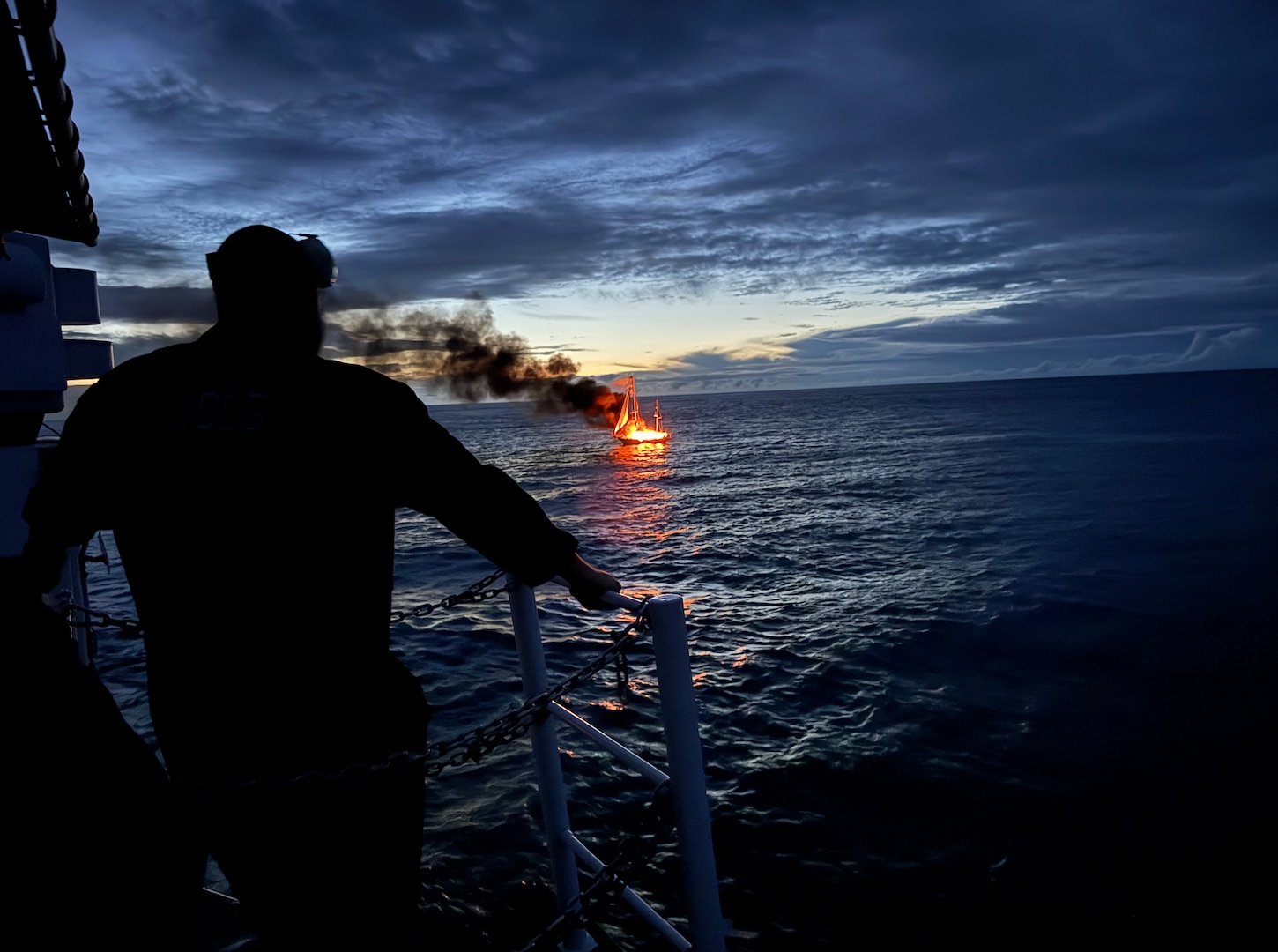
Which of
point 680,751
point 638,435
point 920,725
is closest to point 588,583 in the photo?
point 680,751

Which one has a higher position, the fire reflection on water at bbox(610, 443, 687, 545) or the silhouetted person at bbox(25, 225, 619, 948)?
the silhouetted person at bbox(25, 225, 619, 948)

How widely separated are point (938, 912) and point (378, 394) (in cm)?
643

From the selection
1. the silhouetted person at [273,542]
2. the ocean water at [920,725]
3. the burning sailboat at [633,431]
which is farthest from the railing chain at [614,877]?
the burning sailboat at [633,431]

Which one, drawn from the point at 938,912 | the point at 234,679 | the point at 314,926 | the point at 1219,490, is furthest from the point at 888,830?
the point at 1219,490

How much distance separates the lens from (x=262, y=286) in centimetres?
205

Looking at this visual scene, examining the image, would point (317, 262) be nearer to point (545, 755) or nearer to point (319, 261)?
point (319, 261)

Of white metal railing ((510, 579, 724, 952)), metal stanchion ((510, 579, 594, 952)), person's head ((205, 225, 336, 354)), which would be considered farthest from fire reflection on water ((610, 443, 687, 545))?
person's head ((205, 225, 336, 354))

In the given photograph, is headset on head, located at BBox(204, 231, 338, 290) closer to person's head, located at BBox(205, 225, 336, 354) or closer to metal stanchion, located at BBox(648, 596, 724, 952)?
person's head, located at BBox(205, 225, 336, 354)

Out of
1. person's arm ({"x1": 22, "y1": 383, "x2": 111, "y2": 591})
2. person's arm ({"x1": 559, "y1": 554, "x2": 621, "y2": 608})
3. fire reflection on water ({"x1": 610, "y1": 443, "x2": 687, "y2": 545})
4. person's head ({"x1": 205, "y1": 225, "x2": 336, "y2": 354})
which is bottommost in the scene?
fire reflection on water ({"x1": 610, "y1": 443, "x2": 687, "y2": 545})

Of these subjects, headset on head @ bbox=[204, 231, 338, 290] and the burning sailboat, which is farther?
the burning sailboat

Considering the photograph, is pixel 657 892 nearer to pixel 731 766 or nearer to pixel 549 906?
pixel 549 906

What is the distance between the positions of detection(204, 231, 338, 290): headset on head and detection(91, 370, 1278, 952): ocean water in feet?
2.96

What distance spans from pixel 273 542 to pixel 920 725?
945 centimetres

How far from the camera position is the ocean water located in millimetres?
6047
